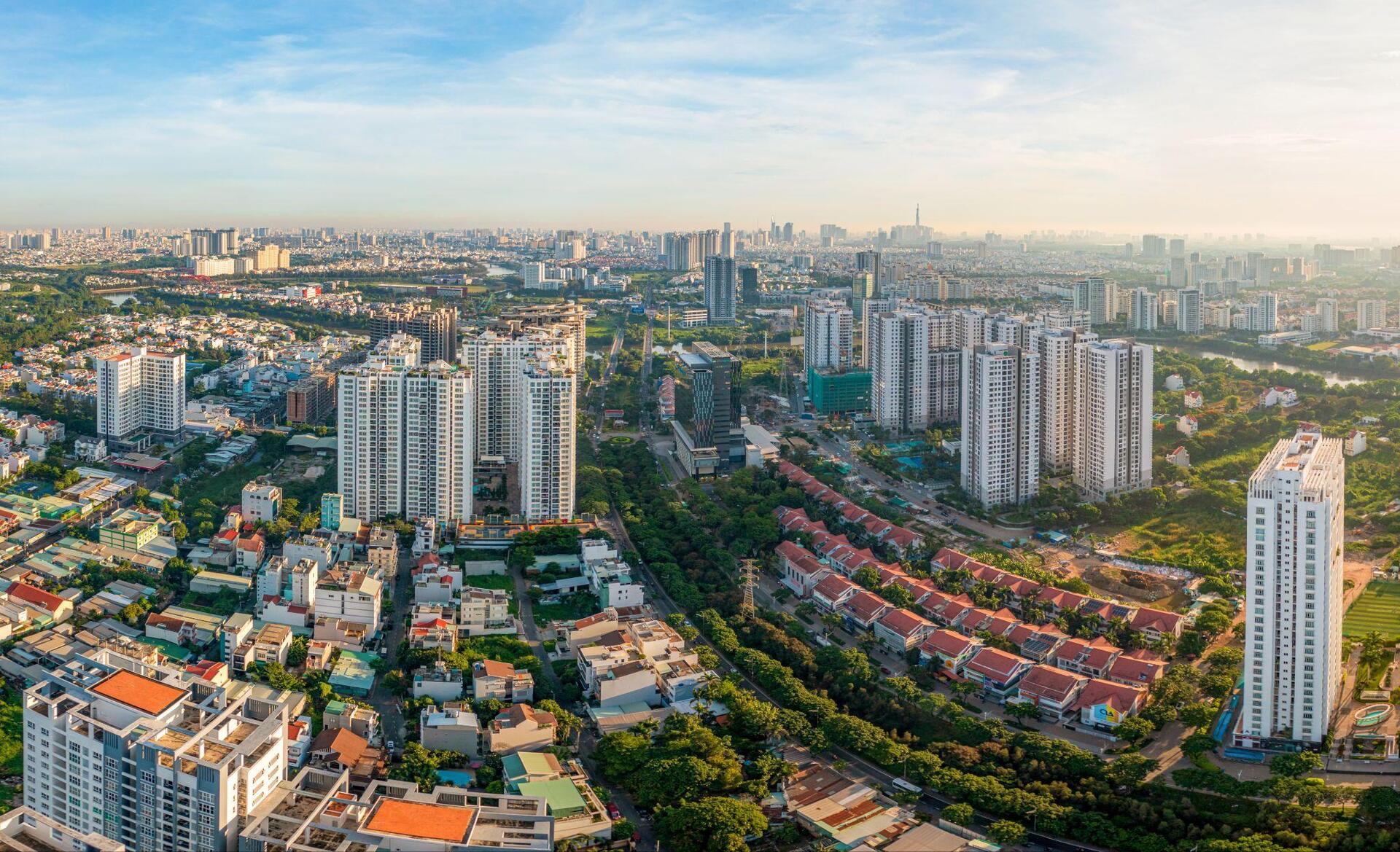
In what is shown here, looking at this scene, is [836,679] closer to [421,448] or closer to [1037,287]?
[421,448]

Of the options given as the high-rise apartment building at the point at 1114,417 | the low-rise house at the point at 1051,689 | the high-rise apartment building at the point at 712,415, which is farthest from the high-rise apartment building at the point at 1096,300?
the low-rise house at the point at 1051,689

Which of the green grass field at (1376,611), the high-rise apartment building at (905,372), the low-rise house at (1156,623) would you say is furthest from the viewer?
the high-rise apartment building at (905,372)

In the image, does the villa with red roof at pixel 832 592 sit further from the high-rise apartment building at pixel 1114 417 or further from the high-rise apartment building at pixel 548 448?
the high-rise apartment building at pixel 1114 417

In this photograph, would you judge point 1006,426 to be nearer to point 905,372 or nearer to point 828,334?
point 905,372

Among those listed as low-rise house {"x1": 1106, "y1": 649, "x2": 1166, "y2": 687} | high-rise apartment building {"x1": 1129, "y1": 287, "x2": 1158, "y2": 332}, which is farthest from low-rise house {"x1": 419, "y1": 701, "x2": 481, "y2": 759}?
high-rise apartment building {"x1": 1129, "y1": 287, "x2": 1158, "y2": 332}

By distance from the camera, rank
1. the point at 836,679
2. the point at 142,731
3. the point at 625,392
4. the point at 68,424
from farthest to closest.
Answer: the point at 625,392, the point at 68,424, the point at 836,679, the point at 142,731

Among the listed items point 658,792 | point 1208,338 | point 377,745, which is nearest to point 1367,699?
point 658,792
